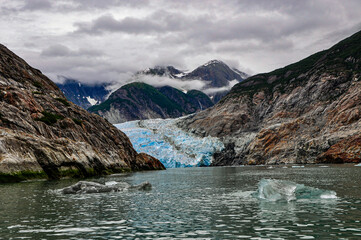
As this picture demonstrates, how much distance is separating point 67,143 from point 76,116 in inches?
1303

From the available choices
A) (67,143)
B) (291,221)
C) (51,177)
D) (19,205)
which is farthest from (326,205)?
(67,143)

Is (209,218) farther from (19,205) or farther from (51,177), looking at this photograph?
(51,177)

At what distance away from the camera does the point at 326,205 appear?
64.8 feet

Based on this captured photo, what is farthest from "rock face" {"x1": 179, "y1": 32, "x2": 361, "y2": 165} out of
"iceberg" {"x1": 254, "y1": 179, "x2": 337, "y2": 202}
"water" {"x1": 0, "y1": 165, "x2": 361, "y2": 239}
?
"water" {"x1": 0, "y1": 165, "x2": 361, "y2": 239}

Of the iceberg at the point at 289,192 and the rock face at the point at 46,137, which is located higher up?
the rock face at the point at 46,137

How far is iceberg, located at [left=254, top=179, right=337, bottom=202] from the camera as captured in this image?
22.4 m

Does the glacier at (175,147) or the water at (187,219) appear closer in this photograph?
the water at (187,219)

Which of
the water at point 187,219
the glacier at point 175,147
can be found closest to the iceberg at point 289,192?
the water at point 187,219

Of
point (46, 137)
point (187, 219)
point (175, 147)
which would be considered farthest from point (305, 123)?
point (187, 219)

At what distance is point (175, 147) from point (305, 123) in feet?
220

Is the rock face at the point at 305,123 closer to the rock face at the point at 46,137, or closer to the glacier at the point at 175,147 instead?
the glacier at the point at 175,147

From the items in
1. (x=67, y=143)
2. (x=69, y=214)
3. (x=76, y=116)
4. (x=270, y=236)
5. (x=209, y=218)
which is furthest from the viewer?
(x=76, y=116)

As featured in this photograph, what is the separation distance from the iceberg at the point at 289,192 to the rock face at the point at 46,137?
37.8 metres

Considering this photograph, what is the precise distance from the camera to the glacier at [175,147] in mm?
157375
